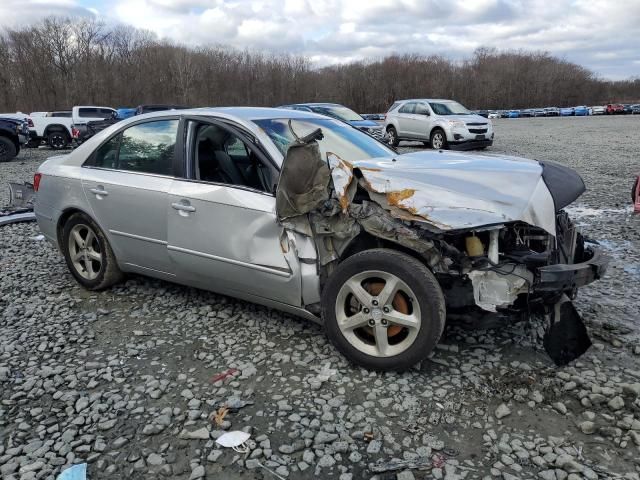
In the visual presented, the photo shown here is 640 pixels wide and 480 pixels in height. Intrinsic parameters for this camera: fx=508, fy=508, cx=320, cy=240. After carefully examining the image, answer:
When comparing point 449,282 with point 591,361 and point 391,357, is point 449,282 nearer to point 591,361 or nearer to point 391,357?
point 391,357

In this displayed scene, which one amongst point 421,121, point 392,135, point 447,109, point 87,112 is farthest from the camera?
point 87,112

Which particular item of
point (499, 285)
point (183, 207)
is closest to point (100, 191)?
point (183, 207)

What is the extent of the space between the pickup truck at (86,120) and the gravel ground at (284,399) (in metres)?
17.1

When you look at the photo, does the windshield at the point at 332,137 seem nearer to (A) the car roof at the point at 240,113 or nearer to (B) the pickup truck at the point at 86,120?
(A) the car roof at the point at 240,113

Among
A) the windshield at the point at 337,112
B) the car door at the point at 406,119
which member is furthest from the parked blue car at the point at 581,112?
the windshield at the point at 337,112

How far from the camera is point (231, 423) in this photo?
271cm

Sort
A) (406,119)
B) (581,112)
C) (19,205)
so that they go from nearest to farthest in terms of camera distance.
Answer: (19,205) < (406,119) < (581,112)

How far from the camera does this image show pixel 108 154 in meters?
4.39

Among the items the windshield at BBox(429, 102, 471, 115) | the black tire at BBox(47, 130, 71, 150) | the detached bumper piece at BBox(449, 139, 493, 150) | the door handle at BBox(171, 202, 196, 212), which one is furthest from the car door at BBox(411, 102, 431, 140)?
the door handle at BBox(171, 202, 196, 212)

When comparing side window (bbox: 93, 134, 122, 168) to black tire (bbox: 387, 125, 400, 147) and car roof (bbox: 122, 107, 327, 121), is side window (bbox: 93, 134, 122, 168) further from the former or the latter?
black tire (bbox: 387, 125, 400, 147)

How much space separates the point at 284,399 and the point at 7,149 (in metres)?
16.7

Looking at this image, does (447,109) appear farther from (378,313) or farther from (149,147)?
(378,313)

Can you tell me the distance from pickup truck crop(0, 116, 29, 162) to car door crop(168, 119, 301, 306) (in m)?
15.1

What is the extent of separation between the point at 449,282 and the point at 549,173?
0.94 metres
